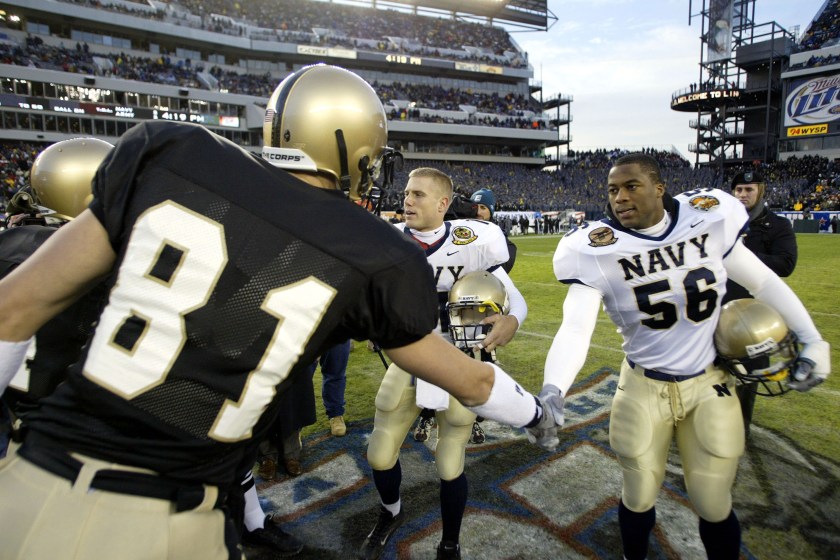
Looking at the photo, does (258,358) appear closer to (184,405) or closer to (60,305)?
(184,405)

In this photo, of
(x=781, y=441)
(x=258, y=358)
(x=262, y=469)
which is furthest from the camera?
(x=781, y=441)

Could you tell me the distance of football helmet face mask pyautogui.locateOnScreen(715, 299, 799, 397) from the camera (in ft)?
7.73

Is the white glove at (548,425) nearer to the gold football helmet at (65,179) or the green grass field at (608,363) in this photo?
the gold football helmet at (65,179)

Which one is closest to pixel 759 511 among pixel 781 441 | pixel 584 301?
pixel 781 441

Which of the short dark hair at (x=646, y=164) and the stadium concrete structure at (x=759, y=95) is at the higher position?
the stadium concrete structure at (x=759, y=95)

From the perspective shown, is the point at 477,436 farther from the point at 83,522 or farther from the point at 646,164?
the point at 83,522

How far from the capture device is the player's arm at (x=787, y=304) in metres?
2.44

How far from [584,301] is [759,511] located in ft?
5.59

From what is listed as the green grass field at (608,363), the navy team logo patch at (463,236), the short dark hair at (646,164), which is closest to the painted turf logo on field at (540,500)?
the green grass field at (608,363)

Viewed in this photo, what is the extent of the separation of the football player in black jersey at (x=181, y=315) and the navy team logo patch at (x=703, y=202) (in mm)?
2025

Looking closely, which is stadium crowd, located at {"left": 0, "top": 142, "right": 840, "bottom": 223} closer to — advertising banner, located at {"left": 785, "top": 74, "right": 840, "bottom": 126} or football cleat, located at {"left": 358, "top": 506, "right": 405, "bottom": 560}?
advertising banner, located at {"left": 785, "top": 74, "right": 840, "bottom": 126}

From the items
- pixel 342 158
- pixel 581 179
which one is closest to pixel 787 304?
pixel 342 158

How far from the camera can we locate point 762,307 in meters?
2.45

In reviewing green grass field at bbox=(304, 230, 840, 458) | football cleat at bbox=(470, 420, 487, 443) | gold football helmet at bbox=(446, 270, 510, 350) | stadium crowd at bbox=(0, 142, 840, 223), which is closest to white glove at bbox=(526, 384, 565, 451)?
gold football helmet at bbox=(446, 270, 510, 350)
